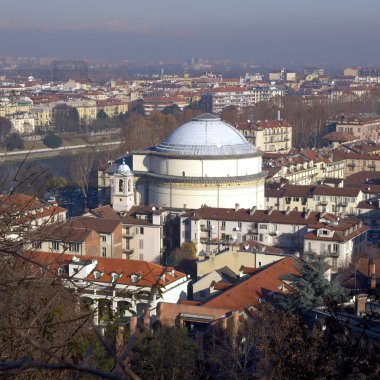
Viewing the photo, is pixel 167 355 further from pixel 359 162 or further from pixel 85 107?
pixel 85 107

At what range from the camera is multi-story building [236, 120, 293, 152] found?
18.1 meters

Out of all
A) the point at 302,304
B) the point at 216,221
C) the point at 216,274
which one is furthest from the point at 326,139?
the point at 302,304

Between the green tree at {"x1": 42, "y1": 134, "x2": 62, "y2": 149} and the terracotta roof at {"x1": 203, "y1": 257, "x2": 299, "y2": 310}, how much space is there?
1464cm

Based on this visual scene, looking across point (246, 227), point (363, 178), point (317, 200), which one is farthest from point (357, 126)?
point (246, 227)

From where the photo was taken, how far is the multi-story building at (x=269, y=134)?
1811 centimetres

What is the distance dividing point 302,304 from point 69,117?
2092 centimetres

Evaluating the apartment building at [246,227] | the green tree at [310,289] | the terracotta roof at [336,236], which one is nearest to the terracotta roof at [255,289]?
the green tree at [310,289]

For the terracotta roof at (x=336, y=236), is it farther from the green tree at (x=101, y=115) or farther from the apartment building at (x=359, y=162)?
the green tree at (x=101, y=115)

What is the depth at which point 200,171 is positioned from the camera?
10906mm

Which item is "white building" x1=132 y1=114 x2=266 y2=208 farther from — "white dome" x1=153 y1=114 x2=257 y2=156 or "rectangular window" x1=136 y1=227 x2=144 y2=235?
"rectangular window" x1=136 y1=227 x2=144 y2=235

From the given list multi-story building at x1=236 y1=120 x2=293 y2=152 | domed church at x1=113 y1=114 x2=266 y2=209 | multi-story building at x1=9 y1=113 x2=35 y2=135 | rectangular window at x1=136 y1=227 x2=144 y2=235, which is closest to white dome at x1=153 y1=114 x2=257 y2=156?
domed church at x1=113 y1=114 x2=266 y2=209

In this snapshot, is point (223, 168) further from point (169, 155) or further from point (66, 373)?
point (66, 373)

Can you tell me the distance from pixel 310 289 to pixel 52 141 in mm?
16385

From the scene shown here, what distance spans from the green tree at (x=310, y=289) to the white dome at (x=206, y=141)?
4.99 meters
